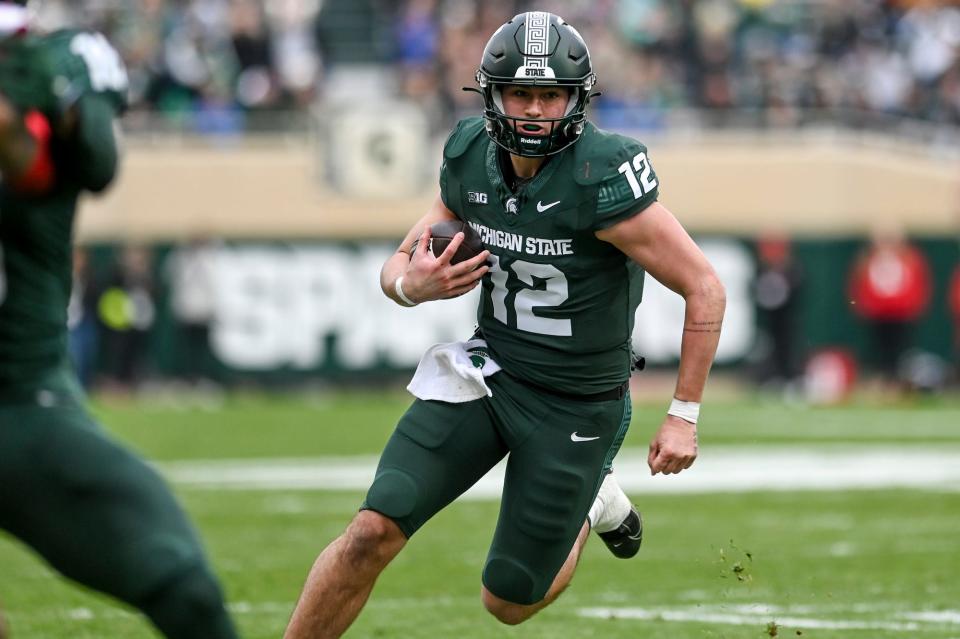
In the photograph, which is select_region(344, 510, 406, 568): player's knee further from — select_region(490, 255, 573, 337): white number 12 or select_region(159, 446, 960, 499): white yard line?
select_region(159, 446, 960, 499): white yard line

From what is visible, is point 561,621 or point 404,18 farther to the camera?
point 404,18

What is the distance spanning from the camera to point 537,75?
4430 millimetres

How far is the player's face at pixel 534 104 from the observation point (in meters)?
4.41

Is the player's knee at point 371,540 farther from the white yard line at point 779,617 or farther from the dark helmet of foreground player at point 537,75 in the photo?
the white yard line at point 779,617

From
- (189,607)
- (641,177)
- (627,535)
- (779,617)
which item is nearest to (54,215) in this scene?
(189,607)

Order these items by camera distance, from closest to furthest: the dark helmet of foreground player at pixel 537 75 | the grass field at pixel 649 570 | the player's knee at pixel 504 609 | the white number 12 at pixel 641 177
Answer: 1. the white number 12 at pixel 641 177
2. the dark helmet of foreground player at pixel 537 75
3. the player's knee at pixel 504 609
4. the grass field at pixel 649 570

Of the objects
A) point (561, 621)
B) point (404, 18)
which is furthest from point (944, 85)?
point (561, 621)

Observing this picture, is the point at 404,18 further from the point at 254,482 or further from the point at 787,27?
the point at 254,482

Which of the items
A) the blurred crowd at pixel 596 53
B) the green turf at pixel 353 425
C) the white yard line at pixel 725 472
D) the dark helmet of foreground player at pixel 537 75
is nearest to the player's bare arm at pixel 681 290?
the dark helmet of foreground player at pixel 537 75

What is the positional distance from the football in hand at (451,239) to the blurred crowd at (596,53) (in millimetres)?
13373

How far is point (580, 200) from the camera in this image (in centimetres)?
437

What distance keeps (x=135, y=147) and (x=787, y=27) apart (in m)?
7.48

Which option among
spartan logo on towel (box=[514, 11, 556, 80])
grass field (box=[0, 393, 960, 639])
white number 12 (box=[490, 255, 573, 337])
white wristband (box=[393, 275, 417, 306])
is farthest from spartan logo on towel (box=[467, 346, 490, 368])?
grass field (box=[0, 393, 960, 639])

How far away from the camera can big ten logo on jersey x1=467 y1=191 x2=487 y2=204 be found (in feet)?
14.9
